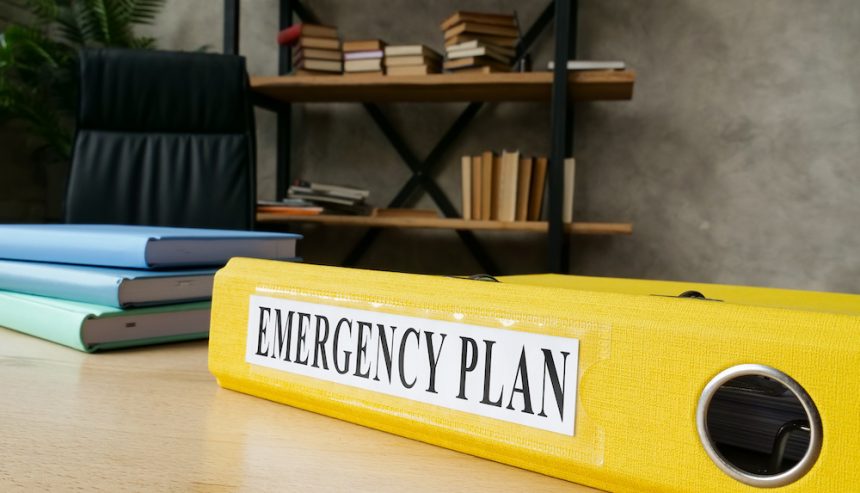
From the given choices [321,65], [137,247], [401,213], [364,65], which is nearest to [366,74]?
[364,65]

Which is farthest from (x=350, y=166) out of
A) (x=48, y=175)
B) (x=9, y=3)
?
(x=9, y=3)

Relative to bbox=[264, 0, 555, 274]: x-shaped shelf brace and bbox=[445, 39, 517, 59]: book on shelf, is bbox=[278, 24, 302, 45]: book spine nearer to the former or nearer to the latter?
bbox=[264, 0, 555, 274]: x-shaped shelf brace

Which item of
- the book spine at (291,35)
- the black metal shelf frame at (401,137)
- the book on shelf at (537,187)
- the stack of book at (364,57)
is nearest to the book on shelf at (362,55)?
the stack of book at (364,57)

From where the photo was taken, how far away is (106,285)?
507 mm

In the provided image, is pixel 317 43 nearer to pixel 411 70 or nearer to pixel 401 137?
pixel 411 70

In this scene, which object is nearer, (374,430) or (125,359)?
(374,430)

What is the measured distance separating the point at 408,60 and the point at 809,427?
190cm

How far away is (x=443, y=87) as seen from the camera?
2.01 metres

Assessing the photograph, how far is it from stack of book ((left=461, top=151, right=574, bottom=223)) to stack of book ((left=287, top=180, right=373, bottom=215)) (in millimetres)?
400

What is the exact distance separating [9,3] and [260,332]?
2818 millimetres

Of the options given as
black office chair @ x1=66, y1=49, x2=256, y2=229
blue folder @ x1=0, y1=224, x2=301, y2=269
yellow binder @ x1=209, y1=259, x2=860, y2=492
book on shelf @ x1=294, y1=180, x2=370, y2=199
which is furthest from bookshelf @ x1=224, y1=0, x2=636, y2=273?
yellow binder @ x1=209, y1=259, x2=860, y2=492

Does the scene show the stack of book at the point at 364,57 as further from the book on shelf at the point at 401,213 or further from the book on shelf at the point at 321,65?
the book on shelf at the point at 401,213

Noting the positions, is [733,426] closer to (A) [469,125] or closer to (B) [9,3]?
(A) [469,125]

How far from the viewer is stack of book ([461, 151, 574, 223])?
1.96m
